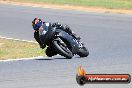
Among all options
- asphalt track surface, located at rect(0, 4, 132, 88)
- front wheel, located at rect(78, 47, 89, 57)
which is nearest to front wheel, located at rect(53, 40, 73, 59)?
asphalt track surface, located at rect(0, 4, 132, 88)

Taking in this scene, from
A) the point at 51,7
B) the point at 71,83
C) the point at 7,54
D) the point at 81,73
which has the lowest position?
the point at 51,7

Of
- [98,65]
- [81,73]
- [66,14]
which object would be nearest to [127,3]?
[66,14]

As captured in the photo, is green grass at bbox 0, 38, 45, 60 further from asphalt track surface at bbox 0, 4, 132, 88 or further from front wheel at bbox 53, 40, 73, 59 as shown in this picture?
front wheel at bbox 53, 40, 73, 59

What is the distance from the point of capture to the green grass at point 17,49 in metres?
16.0

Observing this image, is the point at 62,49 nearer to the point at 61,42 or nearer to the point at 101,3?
the point at 61,42

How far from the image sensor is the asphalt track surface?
10898mm

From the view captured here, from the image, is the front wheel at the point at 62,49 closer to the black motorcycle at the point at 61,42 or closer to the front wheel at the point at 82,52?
the black motorcycle at the point at 61,42

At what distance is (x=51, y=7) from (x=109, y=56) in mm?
20863

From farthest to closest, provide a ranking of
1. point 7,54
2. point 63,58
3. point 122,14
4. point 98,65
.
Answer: point 122,14 < point 7,54 < point 63,58 < point 98,65

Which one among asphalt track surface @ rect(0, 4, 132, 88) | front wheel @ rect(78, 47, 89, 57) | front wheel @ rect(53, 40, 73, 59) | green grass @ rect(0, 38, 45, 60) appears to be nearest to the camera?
asphalt track surface @ rect(0, 4, 132, 88)

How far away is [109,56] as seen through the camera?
50.2ft

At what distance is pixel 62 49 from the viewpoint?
14.2 meters

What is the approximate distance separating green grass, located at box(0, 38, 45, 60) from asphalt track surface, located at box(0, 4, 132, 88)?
130 cm

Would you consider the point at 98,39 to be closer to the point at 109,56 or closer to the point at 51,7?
the point at 109,56
